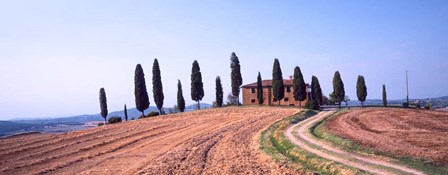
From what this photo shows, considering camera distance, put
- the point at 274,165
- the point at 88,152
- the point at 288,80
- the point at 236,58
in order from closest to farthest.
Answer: the point at 274,165 → the point at 88,152 → the point at 236,58 → the point at 288,80

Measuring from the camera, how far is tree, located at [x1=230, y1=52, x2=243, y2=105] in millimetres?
73312

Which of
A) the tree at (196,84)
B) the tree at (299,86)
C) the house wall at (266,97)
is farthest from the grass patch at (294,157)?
the house wall at (266,97)

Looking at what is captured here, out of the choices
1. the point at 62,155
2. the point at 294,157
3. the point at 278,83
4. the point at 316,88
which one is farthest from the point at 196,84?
the point at 294,157

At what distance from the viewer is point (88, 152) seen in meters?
29.8

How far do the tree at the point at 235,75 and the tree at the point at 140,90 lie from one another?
56.2ft

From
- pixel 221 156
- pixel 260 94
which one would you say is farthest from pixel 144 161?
pixel 260 94

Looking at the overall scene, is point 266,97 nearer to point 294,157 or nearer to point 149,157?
point 149,157

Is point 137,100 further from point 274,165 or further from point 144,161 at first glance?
point 274,165

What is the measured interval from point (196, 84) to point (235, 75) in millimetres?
8091

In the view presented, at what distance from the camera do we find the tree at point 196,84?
7106 centimetres

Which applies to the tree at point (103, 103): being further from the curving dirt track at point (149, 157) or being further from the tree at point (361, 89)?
the tree at point (361, 89)

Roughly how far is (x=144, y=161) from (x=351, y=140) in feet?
41.2

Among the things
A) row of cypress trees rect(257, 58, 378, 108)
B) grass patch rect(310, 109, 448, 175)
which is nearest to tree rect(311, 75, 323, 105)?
row of cypress trees rect(257, 58, 378, 108)

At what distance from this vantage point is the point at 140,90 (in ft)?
215
